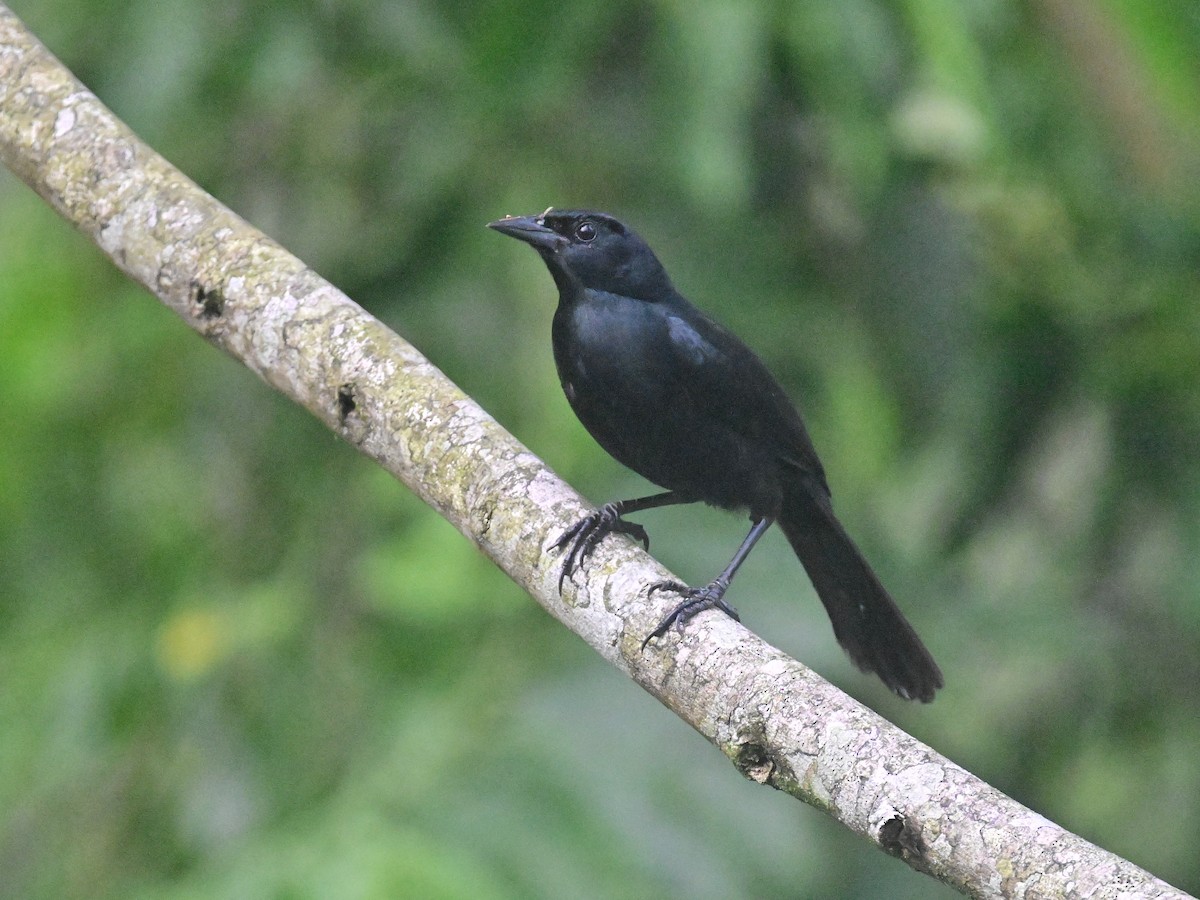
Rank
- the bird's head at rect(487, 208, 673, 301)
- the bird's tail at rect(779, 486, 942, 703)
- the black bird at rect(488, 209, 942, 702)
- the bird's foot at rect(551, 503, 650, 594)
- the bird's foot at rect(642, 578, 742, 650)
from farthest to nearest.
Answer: the bird's tail at rect(779, 486, 942, 703)
the bird's head at rect(487, 208, 673, 301)
the black bird at rect(488, 209, 942, 702)
the bird's foot at rect(551, 503, 650, 594)
the bird's foot at rect(642, 578, 742, 650)

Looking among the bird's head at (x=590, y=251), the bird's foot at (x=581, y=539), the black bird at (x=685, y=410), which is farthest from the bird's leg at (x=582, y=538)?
the bird's head at (x=590, y=251)

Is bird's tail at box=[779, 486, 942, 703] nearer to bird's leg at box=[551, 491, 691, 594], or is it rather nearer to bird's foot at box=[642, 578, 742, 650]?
bird's leg at box=[551, 491, 691, 594]

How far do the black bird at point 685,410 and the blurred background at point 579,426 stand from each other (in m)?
0.15

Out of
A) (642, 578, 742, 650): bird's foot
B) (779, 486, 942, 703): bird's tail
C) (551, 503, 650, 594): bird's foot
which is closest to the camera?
(642, 578, 742, 650): bird's foot

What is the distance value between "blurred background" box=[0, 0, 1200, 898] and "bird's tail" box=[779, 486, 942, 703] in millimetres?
79

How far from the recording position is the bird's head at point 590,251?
3.71m

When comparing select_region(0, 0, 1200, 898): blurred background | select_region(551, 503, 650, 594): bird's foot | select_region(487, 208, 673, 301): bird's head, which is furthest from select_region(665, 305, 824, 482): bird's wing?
select_region(551, 503, 650, 594): bird's foot

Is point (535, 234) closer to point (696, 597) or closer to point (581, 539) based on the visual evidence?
point (581, 539)

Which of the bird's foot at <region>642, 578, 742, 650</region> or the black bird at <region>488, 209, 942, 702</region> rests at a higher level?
the bird's foot at <region>642, 578, 742, 650</region>

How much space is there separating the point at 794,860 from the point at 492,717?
0.75 m

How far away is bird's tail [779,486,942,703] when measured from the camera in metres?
3.85

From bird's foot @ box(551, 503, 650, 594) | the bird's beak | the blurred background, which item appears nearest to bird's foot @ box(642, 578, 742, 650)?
bird's foot @ box(551, 503, 650, 594)

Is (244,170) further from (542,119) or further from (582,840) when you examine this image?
(582,840)

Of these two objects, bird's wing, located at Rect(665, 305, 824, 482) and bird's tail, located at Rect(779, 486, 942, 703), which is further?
bird's tail, located at Rect(779, 486, 942, 703)
